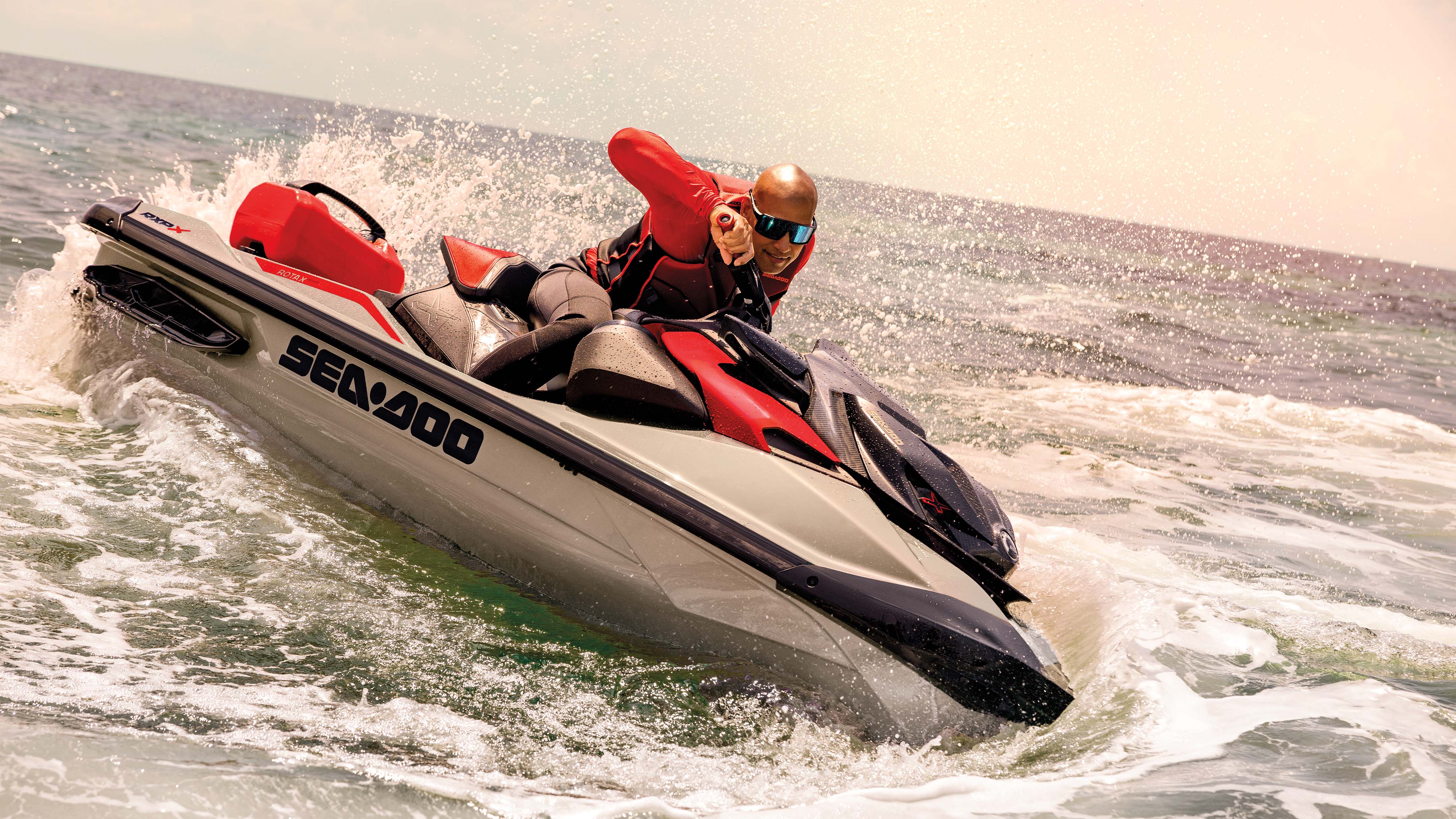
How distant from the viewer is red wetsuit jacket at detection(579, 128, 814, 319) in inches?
133

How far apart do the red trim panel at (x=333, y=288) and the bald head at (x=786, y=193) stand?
58.6 inches

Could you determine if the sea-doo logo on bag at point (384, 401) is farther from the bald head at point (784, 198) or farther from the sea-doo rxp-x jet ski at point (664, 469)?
the bald head at point (784, 198)

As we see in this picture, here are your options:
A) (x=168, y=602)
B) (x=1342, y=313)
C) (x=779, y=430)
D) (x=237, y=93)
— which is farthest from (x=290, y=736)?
(x=237, y=93)

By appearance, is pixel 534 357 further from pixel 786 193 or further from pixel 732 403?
pixel 786 193

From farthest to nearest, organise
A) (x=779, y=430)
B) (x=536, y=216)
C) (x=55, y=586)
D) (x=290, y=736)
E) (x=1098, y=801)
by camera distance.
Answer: (x=536, y=216), (x=779, y=430), (x=55, y=586), (x=1098, y=801), (x=290, y=736)

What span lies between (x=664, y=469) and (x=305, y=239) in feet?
7.16

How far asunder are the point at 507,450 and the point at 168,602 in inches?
43.4

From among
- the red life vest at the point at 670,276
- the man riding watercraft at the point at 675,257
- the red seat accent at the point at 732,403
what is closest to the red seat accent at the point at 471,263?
the man riding watercraft at the point at 675,257

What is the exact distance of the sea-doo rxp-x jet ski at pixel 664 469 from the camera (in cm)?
263

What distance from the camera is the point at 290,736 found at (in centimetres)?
220

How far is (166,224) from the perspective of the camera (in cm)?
404

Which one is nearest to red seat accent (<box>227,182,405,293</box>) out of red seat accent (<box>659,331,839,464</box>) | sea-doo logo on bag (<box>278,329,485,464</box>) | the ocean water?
sea-doo logo on bag (<box>278,329,485,464</box>)

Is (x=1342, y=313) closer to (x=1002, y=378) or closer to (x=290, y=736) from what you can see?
(x=1002, y=378)

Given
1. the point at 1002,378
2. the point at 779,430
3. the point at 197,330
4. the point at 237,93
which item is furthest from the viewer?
the point at 237,93
